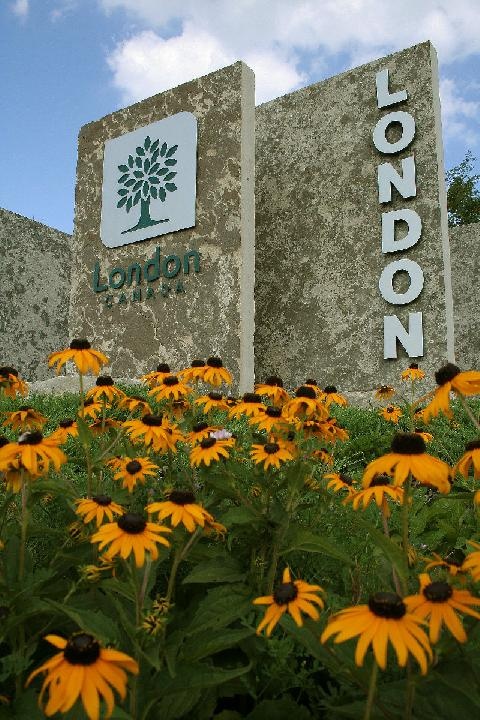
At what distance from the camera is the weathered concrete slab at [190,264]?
267 inches

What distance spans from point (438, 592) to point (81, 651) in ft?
1.63

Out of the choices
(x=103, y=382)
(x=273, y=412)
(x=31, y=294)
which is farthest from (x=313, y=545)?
(x=31, y=294)

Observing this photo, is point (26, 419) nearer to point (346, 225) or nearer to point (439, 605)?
point (439, 605)

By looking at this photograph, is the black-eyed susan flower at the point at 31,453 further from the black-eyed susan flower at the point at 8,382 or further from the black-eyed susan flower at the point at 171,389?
the black-eyed susan flower at the point at 171,389

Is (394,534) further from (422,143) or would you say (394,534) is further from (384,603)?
(422,143)

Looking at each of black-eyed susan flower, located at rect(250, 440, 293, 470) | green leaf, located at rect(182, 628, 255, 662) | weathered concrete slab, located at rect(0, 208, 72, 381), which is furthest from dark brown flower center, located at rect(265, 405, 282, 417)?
weathered concrete slab, located at rect(0, 208, 72, 381)

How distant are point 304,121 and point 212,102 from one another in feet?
3.99

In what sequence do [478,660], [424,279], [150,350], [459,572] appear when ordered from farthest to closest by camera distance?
[150,350], [424,279], [459,572], [478,660]

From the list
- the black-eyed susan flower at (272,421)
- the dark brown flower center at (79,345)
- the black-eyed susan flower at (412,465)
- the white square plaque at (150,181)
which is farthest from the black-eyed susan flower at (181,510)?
the white square plaque at (150,181)

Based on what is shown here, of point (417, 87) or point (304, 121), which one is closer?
point (417, 87)

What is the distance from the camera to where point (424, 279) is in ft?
21.3

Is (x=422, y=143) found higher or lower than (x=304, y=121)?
lower

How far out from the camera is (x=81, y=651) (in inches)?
30.9

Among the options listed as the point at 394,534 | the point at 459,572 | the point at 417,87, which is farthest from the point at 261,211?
the point at 459,572
